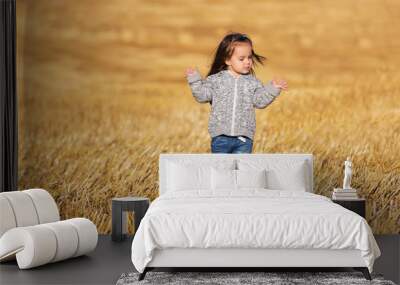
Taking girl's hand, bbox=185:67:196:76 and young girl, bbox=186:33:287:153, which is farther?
girl's hand, bbox=185:67:196:76

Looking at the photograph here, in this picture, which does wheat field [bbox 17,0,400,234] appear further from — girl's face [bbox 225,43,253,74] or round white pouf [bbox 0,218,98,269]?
round white pouf [bbox 0,218,98,269]

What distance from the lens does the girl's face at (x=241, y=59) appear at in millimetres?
7719

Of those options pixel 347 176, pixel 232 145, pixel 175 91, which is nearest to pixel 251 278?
pixel 347 176

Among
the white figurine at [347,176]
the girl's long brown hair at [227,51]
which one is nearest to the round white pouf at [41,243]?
the girl's long brown hair at [227,51]

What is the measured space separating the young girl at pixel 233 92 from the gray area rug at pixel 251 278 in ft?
8.15

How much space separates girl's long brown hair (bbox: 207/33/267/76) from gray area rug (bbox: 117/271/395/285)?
3036mm

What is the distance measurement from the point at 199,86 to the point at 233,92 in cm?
41

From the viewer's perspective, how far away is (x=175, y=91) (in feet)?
25.6

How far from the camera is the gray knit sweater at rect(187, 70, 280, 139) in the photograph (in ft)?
25.1

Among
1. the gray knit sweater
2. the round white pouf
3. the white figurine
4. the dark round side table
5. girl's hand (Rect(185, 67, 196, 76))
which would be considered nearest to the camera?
the round white pouf

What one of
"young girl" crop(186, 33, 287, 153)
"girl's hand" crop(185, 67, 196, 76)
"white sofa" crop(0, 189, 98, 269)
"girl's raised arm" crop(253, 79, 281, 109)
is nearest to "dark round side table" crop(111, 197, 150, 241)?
"white sofa" crop(0, 189, 98, 269)

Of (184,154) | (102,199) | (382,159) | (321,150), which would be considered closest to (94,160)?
(102,199)

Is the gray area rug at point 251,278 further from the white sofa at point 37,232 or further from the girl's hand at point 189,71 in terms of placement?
the girl's hand at point 189,71

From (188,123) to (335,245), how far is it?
119 inches
